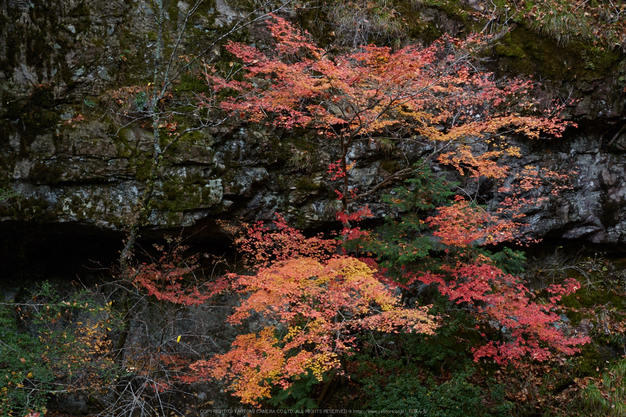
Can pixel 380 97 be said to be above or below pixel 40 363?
above

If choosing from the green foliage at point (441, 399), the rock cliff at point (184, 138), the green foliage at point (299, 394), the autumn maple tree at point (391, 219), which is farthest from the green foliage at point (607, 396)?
the green foliage at point (299, 394)

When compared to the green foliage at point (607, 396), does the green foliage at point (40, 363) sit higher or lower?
higher

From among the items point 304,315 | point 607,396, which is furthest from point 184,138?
point 607,396

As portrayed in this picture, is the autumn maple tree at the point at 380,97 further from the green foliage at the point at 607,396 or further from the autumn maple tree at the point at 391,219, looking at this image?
the green foliage at the point at 607,396

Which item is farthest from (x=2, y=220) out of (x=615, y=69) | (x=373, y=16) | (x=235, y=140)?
(x=615, y=69)

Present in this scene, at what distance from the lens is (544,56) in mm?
7266

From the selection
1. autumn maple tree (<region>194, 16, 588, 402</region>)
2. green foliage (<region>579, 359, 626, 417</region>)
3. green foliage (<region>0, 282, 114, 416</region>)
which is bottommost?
green foliage (<region>579, 359, 626, 417</region>)

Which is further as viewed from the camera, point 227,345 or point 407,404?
point 227,345

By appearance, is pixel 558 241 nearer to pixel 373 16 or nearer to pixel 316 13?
pixel 373 16

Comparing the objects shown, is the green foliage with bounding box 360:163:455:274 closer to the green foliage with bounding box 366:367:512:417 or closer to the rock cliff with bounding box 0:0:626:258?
the rock cliff with bounding box 0:0:626:258

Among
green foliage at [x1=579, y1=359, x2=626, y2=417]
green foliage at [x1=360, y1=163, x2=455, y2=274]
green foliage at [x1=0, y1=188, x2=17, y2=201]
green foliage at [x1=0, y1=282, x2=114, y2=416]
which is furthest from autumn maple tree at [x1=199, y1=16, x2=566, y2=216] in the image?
green foliage at [x1=0, y1=282, x2=114, y2=416]

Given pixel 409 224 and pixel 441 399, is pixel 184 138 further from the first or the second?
pixel 441 399

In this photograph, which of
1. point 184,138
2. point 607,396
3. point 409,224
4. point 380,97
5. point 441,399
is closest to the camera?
point 441,399

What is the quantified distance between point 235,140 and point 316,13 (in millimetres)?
2993
